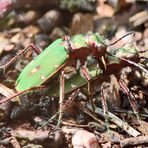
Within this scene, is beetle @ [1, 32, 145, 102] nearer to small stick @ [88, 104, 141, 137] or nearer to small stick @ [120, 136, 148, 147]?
small stick @ [88, 104, 141, 137]

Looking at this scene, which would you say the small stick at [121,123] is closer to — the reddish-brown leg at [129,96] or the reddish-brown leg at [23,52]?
the reddish-brown leg at [129,96]

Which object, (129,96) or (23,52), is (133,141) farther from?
(23,52)

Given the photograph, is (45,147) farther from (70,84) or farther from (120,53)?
(120,53)

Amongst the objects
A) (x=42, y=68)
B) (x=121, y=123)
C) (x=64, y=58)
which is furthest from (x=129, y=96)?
(x=42, y=68)

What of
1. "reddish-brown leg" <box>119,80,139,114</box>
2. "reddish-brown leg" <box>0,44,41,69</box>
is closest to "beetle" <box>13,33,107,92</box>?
"reddish-brown leg" <box>0,44,41,69</box>

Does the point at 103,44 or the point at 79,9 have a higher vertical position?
the point at 79,9

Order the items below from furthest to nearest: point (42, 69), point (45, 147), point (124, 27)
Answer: point (124, 27) → point (42, 69) → point (45, 147)

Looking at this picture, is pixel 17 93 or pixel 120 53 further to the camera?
pixel 120 53

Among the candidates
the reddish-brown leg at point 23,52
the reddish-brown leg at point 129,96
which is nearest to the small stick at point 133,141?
the reddish-brown leg at point 129,96

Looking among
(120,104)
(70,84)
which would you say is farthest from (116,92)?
(70,84)
